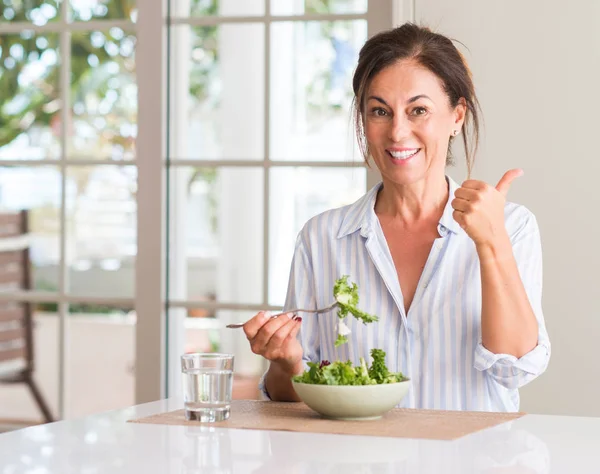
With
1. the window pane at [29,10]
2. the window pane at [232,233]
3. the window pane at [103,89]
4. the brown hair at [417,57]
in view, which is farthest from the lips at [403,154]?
the window pane at [103,89]

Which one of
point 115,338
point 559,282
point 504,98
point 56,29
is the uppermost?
point 56,29

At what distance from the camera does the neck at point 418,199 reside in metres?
2.21

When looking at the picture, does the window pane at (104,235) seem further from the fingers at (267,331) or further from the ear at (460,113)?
the fingers at (267,331)

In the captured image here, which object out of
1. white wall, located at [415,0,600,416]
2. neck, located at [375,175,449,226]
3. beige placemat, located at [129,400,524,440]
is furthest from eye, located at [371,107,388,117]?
white wall, located at [415,0,600,416]

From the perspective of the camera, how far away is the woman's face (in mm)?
2105

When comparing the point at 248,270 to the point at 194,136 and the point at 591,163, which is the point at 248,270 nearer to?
the point at 591,163

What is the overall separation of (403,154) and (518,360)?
0.51 metres

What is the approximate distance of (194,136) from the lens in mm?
6629

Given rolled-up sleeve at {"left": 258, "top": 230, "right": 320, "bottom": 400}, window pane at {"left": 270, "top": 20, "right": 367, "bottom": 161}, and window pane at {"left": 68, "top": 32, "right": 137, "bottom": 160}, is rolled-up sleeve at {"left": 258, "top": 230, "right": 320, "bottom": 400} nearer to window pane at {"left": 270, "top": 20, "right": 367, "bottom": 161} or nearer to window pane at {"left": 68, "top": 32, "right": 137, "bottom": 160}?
window pane at {"left": 270, "top": 20, "right": 367, "bottom": 161}

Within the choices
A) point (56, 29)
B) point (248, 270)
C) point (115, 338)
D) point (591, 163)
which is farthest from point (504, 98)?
point (115, 338)

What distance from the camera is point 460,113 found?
7.38ft

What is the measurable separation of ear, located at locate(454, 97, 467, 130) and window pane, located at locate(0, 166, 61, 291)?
17.4 feet

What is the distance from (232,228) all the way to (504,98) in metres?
1.26

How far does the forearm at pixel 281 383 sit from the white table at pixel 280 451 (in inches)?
13.9
